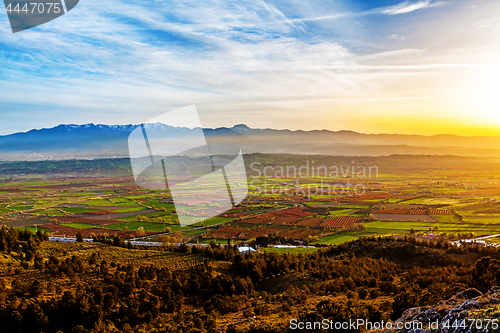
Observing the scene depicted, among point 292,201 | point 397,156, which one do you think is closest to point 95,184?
point 292,201

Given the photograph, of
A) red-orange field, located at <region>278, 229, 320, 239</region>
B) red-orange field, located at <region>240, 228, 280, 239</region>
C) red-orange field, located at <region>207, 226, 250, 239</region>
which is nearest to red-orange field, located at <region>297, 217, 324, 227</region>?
red-orange field, located at <region>278, 229, 320, 239</region>

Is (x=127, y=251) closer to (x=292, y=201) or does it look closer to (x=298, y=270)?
(x=298, y=270)

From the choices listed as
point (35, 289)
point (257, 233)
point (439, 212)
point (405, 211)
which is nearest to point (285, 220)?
point (257, 233)

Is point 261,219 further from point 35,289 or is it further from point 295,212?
point 35,289

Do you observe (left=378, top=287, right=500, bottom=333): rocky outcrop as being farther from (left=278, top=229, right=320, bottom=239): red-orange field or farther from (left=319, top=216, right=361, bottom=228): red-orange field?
(left=319, top=216, right=361, bottom=228): red-orange field

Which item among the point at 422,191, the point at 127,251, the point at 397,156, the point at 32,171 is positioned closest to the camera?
the point at 127,251

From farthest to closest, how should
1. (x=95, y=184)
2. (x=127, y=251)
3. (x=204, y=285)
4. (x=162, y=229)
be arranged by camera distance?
1. (x=95, y=184)
2. (x=162, y=229)
3. (x=127, y=251)
4. (x=204, y=285)
